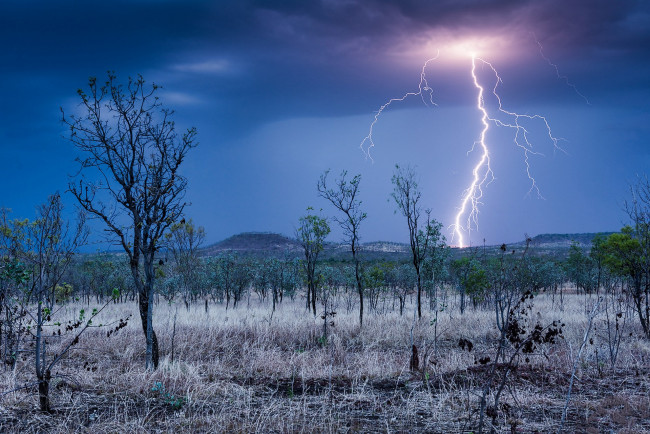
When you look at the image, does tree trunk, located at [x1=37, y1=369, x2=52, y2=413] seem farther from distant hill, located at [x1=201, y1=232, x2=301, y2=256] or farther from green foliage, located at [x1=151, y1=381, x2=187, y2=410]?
distant hill, located at [x1=201, y1=232, x2=301, y2=256]

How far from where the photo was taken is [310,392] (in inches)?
357

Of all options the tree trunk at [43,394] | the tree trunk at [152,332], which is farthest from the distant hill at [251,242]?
the tree trunk at [43,394]

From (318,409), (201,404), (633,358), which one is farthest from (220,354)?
(633,358)

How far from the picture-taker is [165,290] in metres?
43.8

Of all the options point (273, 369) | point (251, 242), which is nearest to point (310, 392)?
point (273, 369)

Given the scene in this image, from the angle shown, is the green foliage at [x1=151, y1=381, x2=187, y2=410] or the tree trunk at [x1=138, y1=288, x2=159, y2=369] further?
the tree trunk at [x1=138, y1=288, x2=159, y2=369]

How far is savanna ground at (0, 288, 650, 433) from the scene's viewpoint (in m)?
6.86

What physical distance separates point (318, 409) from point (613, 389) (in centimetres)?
600

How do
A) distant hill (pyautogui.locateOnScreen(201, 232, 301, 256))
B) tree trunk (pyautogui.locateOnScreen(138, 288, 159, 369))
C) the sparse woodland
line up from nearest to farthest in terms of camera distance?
the sparse woodland
tree trunk (pyautogui.locateOnScreen(138, 288, 159, 369))
distant hill (pyautogui.locateOnScreen(201, 232, 301, 256))

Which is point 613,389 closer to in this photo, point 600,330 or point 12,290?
point 600,330

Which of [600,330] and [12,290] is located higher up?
[12,290]

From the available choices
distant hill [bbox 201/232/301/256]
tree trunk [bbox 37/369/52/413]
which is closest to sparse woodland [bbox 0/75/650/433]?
tree trunk [bbox 37/369/52/413]

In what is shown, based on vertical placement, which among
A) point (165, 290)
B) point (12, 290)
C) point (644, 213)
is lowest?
point (165, 290)

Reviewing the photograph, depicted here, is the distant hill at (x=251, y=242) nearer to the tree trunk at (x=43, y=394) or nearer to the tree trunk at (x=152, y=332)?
the tree trunk at (x=152, y=332)
